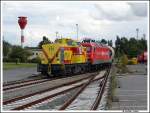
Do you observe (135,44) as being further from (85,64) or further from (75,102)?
(75,102)

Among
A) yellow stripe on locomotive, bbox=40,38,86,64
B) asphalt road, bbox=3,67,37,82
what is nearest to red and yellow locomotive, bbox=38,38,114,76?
yellow stripe on locomotive, bbox=40,38,86,64

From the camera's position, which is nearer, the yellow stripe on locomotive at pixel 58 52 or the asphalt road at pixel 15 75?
the asphalt road at pixel 15 75

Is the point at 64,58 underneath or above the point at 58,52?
underneath

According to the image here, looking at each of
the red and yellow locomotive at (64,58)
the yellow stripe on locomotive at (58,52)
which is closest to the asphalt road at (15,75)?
the red and yellow locomotive at (64,58)

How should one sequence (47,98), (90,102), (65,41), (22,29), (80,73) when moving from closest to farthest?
(90,102) < (47,98) < (22,29) < (65,41) < (80,73)

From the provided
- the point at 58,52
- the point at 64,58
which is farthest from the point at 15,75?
the point at 58,52

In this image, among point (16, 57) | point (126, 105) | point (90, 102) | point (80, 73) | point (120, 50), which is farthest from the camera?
point (120, 50)

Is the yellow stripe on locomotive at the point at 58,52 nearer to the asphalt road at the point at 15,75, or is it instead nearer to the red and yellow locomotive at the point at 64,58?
the red and yellow locomotive at the point at 64,58

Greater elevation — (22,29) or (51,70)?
(22,29)

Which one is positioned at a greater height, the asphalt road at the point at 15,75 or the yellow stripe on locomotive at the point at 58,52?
the yellow stripe on locomotive at the point at 58,52

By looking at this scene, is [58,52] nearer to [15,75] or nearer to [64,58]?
[64,58]

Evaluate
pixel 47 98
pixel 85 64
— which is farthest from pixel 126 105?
pixel 85 64

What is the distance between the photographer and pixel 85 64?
3494 cm

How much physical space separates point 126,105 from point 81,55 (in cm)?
1921
